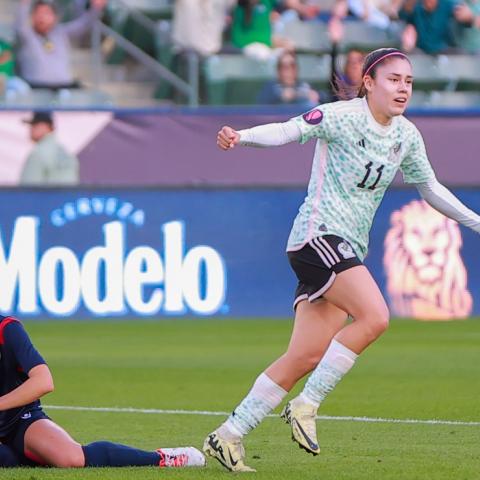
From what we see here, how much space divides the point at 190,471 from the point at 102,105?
1193cm

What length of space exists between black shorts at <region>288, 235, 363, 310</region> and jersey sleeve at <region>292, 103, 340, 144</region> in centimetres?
49

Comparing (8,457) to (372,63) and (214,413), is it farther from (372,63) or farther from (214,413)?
(214,413)

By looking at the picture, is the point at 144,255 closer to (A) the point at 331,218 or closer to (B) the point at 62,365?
(B) the point at 62,365

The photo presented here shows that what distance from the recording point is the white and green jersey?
23.9ft

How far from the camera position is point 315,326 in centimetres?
720

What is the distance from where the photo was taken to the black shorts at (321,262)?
714 cm

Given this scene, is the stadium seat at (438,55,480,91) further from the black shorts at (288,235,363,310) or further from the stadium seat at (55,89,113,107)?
the black shorts at (288,235,363,310)

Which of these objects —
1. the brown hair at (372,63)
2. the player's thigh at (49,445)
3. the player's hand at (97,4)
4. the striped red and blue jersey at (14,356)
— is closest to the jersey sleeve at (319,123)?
the brown hair at (372,63)

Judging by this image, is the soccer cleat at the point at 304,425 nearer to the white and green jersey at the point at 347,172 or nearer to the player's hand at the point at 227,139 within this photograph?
the white and green jersey at the point at 347,172

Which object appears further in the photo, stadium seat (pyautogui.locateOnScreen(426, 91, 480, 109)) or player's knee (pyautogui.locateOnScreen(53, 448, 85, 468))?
stadium seat (pyautogui.locateOnScreen(426, 91, 480, 109))

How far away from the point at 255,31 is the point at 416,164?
1296cm

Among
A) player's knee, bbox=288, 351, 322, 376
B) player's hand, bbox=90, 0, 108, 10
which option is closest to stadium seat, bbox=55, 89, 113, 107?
player's hand, bbox=90, 0, 108, 10

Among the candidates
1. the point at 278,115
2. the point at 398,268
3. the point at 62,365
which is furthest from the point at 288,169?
the point at 62,365

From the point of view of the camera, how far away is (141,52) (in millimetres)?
20469
